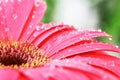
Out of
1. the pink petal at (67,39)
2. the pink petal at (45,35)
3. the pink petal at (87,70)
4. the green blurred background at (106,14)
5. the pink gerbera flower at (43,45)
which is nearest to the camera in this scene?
the pink petal at (87,70)

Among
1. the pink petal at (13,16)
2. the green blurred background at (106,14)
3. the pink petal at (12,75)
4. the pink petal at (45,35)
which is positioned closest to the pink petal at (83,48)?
the pink petal at (45,35)

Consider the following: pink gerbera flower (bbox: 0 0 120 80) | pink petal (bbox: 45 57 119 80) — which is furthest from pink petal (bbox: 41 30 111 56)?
pink petal (bbox: 45 57 119 80)

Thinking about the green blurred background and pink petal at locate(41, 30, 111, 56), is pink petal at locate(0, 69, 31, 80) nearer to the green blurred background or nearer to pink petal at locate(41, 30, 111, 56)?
pink petal at locate(41, 30, 111, 56)

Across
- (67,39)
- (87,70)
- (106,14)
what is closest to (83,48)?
(67,39)

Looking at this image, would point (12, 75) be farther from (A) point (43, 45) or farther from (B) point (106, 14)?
(B) point (106, 14)

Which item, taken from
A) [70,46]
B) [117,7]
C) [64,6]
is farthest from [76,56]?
[64,6]

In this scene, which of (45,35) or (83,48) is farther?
(45,35)

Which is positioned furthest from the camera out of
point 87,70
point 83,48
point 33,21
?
point 33,21

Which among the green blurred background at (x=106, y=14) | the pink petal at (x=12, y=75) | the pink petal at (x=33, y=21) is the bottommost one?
the pink petal at (x=12, y=75)

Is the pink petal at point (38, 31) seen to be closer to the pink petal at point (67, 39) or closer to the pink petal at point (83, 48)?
the pink petal at point (67, 39)
